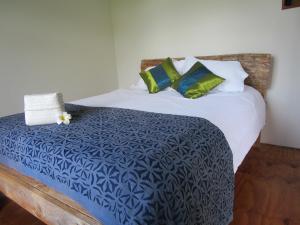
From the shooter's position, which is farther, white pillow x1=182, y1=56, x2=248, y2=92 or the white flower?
white pillow x1=182, y1=56, x2=248, y2=92

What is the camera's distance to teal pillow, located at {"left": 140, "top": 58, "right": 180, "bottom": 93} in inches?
97.7

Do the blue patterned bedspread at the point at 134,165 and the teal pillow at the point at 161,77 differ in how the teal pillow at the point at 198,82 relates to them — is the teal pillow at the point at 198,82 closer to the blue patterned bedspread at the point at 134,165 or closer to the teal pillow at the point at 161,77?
the teal pillow at the point at 161,77

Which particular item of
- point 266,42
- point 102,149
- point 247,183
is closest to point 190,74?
point 266,42

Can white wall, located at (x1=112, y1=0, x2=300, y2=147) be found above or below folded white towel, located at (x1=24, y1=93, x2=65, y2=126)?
above

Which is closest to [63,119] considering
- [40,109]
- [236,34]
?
[40,109]

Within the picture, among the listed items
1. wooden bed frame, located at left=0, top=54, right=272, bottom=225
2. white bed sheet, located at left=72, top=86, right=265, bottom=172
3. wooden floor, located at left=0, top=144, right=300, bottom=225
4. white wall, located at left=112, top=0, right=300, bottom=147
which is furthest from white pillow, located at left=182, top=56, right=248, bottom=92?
wooden bed frame, located at left=0, top=54, right=272, bottom=225

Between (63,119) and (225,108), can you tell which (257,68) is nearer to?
(225,108)

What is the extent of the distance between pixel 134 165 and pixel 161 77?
5.75 ft

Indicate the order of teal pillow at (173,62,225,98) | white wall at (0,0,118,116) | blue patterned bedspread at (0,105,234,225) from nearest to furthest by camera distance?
blue patterned bedspread at (0,105,234,225) < teal pillow at (173,62,225,98) < white wall at (0,0,118,116)

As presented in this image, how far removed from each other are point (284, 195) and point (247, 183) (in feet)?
0.91

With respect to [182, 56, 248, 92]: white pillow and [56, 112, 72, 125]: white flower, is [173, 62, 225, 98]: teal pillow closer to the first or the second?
[182, 56, 248, 92]: white pillow

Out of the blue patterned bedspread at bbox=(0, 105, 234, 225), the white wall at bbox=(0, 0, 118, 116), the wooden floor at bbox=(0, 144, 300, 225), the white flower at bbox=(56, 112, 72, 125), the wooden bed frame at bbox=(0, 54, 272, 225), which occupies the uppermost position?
the white wall at bbox=(0, 0, 118, 116)

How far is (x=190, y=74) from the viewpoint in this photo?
88.0 inches

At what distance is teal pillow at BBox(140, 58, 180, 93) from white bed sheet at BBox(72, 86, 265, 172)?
17 cm
